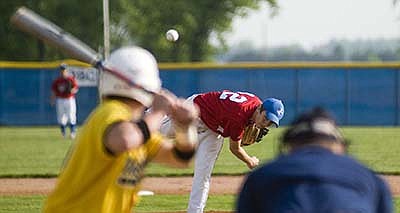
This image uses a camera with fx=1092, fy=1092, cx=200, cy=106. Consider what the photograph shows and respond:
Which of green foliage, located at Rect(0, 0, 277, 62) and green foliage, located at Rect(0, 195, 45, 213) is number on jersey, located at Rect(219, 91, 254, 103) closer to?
Answer: green foliage, located at Rect(0, 195, 45, 213)

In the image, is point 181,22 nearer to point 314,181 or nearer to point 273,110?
point 273,110

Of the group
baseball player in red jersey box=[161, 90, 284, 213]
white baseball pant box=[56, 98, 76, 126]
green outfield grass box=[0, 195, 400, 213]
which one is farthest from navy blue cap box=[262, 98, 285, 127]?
white baseball pant box=[56, 98, 76, 126]

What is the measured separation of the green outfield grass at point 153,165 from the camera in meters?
17.9

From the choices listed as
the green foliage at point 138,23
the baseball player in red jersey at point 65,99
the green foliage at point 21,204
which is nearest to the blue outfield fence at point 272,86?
the baseball player in red jersey at point 65,99

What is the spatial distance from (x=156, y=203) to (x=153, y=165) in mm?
5892

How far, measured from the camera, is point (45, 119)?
35.8 metres

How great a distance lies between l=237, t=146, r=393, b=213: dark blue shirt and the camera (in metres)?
4.22

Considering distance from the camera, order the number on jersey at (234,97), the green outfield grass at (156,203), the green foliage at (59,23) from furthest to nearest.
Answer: the green foliage at (59,23)
the green outfield grass at (156,203)
the number on jersey at (234,97)

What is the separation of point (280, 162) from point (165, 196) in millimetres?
9829

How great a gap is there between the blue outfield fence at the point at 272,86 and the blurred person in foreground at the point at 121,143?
29.8 meters

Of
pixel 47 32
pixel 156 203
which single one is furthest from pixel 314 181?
pixel 156 203

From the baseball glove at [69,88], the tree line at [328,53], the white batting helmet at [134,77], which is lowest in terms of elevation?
the tree line at [328,53]

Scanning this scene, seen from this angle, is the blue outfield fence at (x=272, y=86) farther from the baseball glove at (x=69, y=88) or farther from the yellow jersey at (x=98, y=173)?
the yellow jersey at (x=98, y=173)

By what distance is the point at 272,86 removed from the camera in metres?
35.6
